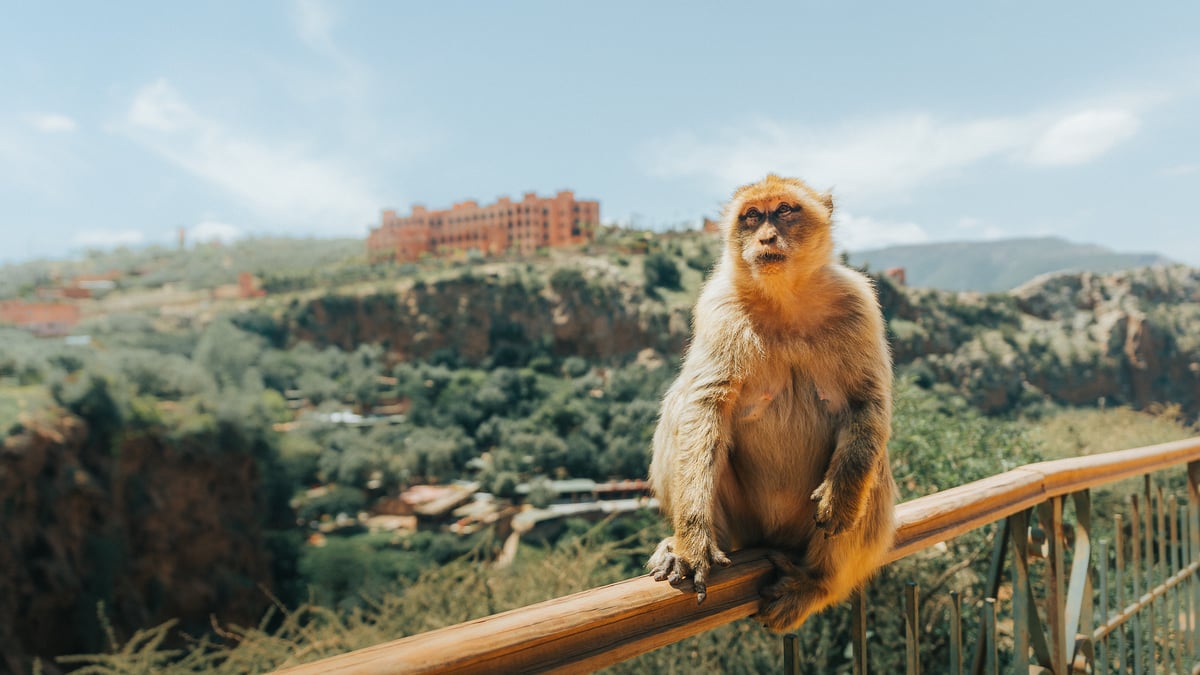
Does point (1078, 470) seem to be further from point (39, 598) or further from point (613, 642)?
point (39, 598)

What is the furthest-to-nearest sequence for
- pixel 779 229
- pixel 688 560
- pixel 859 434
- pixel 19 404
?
pixel 19 404 → pixel 779 229 → pixel 859 434 → pixel 688 560

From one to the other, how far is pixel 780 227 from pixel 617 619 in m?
1.25

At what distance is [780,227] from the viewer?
6.34 ft

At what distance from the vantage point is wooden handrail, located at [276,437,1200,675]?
78 centimetres

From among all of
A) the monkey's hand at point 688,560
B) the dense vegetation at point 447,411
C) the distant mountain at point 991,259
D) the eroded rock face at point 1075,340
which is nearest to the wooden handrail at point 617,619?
the monkey's hand at point 688,560

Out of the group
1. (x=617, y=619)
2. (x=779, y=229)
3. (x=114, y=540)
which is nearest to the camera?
(x=617, y=619)

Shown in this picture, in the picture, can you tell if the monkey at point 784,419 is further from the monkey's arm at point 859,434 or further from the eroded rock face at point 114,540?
the eroded rock face at point 114,540

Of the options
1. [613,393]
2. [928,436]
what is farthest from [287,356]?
[928,436]

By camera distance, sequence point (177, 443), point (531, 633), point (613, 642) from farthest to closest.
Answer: point (177, 443), point (613, 642), point (531, 633)

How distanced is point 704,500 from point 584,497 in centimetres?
2307

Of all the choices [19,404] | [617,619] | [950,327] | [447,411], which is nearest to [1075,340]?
Result: [950,327]

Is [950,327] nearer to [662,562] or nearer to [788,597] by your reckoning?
[788,597]

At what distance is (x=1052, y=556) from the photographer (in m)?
1.93

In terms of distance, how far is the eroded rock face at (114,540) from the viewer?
15.0m
